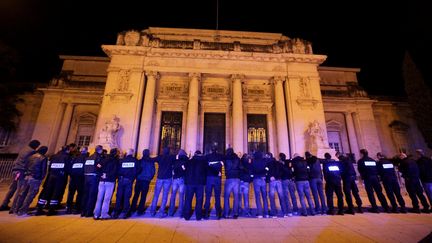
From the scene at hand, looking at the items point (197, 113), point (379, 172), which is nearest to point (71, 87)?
point (197, 113)

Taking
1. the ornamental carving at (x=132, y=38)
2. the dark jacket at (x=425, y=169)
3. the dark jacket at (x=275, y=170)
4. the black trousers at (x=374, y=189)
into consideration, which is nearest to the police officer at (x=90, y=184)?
the dark jacket at (x=275, y=170)

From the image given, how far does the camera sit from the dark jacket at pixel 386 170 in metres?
7.35

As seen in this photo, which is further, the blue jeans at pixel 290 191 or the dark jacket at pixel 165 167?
the blue jeans at pixel 290 191

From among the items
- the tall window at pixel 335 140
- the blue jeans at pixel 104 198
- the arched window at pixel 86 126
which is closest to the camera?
the blue jeans at pixel 104 198

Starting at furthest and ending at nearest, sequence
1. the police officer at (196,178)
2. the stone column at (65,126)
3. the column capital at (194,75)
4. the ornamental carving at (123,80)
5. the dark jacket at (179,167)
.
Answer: the stone column at (65,126) → the column capital at (194,75) → the ornamental carving at (123,80) → the dark jacket at (179,167) → the police officer at (196,178)

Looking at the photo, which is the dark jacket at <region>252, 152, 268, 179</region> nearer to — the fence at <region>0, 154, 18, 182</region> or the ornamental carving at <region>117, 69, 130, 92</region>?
the ornamental carving at <region>117, 69, 130, 92</region>

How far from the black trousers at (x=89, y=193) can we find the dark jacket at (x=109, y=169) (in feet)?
1.40

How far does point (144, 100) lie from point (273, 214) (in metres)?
13.1

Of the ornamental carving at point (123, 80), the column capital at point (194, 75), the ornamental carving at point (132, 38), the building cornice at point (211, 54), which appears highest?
the ornamental carving at point (132, 38)

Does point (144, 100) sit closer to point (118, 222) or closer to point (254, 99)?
point (254, 99)

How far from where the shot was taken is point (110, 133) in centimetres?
1359

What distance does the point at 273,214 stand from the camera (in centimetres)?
642

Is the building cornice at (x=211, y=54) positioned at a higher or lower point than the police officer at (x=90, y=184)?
higher

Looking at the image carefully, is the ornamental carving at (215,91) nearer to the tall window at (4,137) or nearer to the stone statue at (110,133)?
the stone statue at (110,133)
